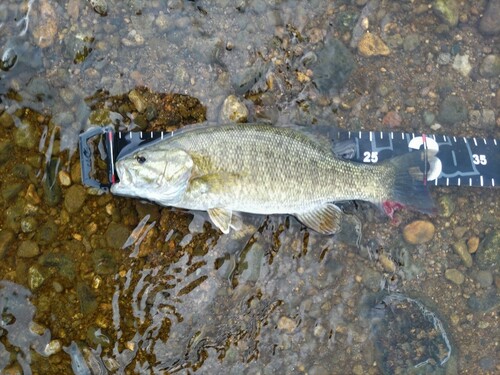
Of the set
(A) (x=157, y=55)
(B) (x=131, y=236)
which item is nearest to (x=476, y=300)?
(B) (x=131, y=236)

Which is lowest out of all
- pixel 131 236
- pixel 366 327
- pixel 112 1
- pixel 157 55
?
pixel 366 327

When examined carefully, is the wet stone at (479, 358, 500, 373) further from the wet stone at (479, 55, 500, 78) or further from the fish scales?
the wet stone at (479, 55, 500, 78)

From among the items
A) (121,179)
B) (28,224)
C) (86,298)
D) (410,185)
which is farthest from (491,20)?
(28,224)

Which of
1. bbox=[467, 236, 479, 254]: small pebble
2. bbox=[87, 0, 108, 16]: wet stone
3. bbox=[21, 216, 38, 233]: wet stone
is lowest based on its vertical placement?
bbox=[467, 236, 479, 254]: small pebble

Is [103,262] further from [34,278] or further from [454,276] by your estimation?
[454,276]

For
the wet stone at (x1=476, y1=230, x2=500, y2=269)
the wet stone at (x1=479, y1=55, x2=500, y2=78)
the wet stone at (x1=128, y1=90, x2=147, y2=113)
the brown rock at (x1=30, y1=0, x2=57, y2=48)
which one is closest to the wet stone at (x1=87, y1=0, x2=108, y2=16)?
the brown rock at (x1=30, y1=0, x2=57, y2=48)

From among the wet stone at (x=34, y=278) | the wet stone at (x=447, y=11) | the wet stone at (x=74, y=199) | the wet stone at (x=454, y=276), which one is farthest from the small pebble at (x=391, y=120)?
the wet stone at (x=34, y=278)

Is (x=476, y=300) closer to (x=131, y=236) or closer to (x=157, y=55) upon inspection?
(x=131, y=236)
